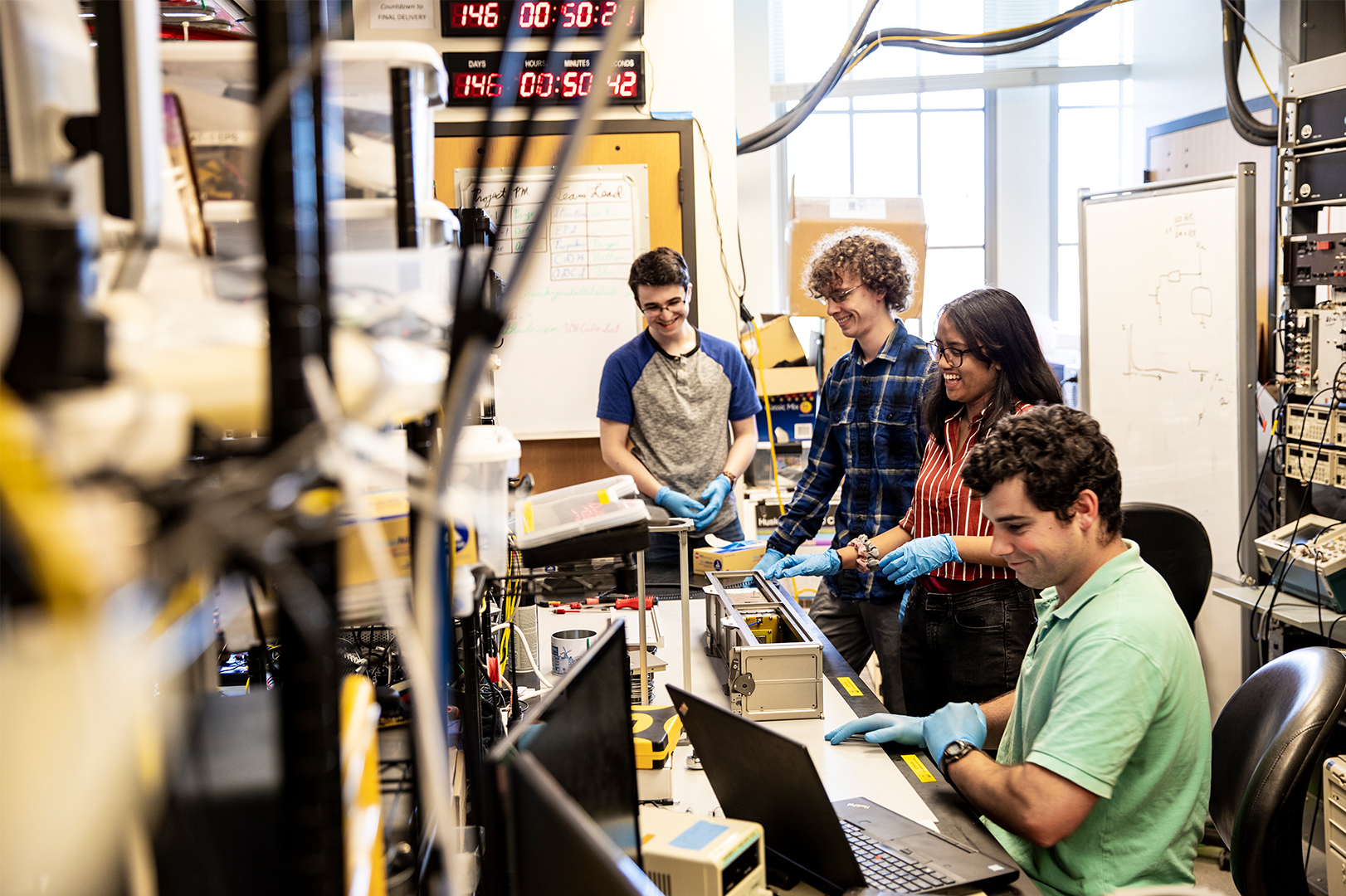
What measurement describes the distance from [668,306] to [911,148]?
3.92 metres

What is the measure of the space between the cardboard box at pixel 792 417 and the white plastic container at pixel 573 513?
3.42m

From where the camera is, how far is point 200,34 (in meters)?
2.37

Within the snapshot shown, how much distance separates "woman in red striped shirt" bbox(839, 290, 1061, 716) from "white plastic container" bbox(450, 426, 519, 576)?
52.8 inches

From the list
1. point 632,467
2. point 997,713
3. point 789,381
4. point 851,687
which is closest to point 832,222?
point 789,381

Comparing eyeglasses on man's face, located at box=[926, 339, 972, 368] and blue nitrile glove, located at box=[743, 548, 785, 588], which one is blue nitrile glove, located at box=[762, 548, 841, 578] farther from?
eyeglasses on man's face, located at box=[926, 339, 972, 368]

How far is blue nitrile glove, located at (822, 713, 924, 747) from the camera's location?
168cm

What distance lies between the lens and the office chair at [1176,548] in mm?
2824

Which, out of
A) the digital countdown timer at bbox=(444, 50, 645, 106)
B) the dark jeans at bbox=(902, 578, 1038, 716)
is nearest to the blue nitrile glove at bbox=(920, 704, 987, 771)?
the dark jeans at bbox=(902, 578, 1038, 716)

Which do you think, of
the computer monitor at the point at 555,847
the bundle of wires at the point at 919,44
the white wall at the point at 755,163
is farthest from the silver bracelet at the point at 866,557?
the white wall at the point at 755,163

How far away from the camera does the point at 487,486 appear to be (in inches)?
37.9

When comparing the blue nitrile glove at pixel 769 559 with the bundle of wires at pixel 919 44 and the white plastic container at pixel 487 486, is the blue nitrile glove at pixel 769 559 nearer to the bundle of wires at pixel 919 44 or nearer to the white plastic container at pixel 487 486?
the white plastic container at pixel 487 486

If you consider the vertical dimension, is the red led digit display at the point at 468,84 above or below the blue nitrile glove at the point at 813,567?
above

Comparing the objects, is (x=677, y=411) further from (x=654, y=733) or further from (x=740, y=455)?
(x=654, y=733)

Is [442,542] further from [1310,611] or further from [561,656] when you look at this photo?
[1310,611]
